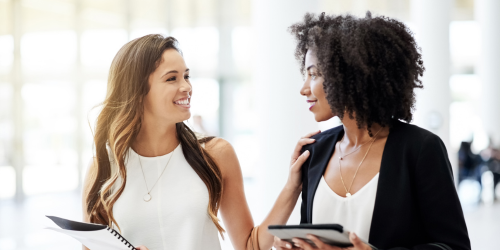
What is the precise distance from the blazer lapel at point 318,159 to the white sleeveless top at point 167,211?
528mm

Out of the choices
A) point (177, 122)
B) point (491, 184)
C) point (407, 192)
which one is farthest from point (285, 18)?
point (491, 184)

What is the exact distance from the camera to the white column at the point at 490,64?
1133 cm

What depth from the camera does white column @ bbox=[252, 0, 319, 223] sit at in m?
3.70

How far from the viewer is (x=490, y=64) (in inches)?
464

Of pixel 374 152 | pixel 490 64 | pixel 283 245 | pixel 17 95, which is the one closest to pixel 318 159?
pixel 374 152

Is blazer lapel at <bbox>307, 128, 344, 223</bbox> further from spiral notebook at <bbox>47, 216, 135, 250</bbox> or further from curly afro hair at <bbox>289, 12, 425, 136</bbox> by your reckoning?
spiral notebook at <bbox>47, 216, 135, 250</bbox>

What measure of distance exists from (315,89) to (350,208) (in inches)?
17.9

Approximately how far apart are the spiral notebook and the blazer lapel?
0.69 m

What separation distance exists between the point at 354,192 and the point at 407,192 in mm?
185

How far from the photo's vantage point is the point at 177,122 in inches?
84.0

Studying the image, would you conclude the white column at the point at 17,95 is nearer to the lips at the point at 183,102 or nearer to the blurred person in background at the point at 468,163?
the blurred person in background at the point at 468,163

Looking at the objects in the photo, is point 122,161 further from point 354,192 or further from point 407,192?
point 407,192

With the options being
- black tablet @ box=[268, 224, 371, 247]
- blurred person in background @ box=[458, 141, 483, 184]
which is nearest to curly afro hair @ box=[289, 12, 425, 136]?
black tablet @ box=[268, 224, 371, 247]

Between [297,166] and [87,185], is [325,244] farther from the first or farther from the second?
[87,185]
